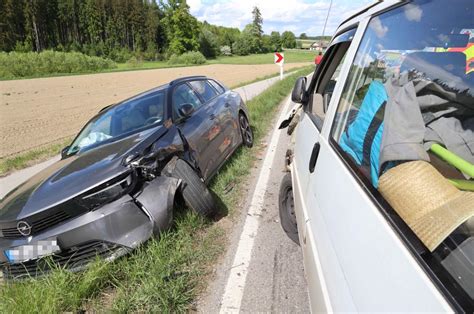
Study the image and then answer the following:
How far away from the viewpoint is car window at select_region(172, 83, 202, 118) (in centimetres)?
424

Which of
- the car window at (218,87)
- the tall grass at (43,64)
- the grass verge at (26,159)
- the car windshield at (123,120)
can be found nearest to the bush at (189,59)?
the tall grass at (43,64)

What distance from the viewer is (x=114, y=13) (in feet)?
294

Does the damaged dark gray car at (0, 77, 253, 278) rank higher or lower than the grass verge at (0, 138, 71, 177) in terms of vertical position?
higher

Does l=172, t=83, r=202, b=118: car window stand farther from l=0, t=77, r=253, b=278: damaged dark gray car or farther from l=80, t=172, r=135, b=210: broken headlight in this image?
l=80, t=172, r=135, b=210: broken headlight

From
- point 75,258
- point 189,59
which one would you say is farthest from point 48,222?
point 189,59

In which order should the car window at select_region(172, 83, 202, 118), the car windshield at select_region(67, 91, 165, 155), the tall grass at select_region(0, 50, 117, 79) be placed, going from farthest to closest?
the tall grass at select_region(0, 50, 117, 79) < the car window at select_region(172, 83, 202, 118) < the car windshield at select_region(67, 91, 165, 155)

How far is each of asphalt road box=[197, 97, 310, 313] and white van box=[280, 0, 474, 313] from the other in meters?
0.78

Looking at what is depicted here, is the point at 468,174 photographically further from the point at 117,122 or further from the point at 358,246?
the point at 117,122

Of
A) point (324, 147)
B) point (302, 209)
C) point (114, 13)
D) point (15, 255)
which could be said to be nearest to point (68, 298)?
point (15, 255)

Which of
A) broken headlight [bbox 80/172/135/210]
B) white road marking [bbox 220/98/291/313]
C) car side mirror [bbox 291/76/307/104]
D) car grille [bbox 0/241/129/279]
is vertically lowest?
white road marking [bbox 220/98/291/313]

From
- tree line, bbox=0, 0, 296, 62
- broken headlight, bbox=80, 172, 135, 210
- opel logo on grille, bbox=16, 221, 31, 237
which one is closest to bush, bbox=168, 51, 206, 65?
tree line, bbox=0, 0, 296, 62

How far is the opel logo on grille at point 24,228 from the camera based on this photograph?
2582 millimetres

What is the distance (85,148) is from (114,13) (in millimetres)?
101720

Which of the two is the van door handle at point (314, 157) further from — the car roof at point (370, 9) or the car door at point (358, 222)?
the car roof at point (370, 9)
